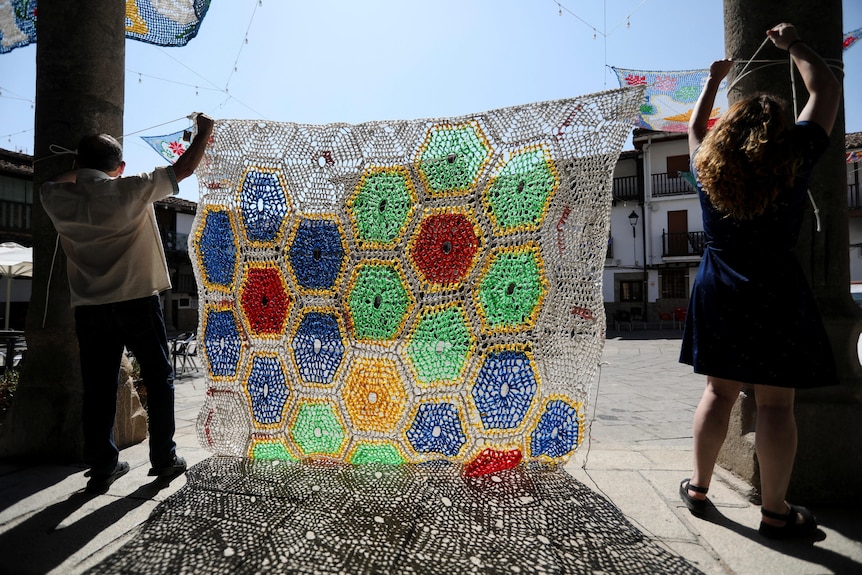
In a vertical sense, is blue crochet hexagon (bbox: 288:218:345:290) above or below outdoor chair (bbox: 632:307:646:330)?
above

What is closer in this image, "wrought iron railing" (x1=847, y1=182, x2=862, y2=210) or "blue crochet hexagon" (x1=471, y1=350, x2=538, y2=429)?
"blue crochet hexagon" (x1=471, y1=350, x2=538, y2=429)

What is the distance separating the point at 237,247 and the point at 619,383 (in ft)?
14.6

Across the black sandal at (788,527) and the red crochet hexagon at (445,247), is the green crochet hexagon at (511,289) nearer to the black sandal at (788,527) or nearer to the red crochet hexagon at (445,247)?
the red crochet hexagon at (445,247)

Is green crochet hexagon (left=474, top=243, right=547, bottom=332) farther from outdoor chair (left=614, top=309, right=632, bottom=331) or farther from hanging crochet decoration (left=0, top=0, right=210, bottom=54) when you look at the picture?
outdoor chair (left=614, top=309, right=632, bottom=331)

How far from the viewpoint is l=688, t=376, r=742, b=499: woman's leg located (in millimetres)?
1542

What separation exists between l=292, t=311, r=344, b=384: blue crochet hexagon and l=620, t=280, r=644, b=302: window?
20.0 metres

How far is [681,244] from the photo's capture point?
1864 centimetres

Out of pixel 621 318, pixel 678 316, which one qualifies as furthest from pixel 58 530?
pixel 621 318

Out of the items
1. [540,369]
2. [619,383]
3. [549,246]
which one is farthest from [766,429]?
[619,383]

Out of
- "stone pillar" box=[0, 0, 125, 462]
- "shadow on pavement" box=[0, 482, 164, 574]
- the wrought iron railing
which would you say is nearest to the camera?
"shadow on pavement" box=[0, 482, 164, 574]

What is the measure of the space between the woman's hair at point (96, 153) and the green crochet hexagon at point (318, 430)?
52.0 inches

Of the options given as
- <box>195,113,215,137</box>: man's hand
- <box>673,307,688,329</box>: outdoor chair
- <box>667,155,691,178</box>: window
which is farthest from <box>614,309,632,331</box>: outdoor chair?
<box>195,113,215,137</box>: man's hand

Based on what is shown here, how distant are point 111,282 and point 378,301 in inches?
42.4

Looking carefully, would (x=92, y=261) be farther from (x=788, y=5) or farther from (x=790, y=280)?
(x=788, y=5)
